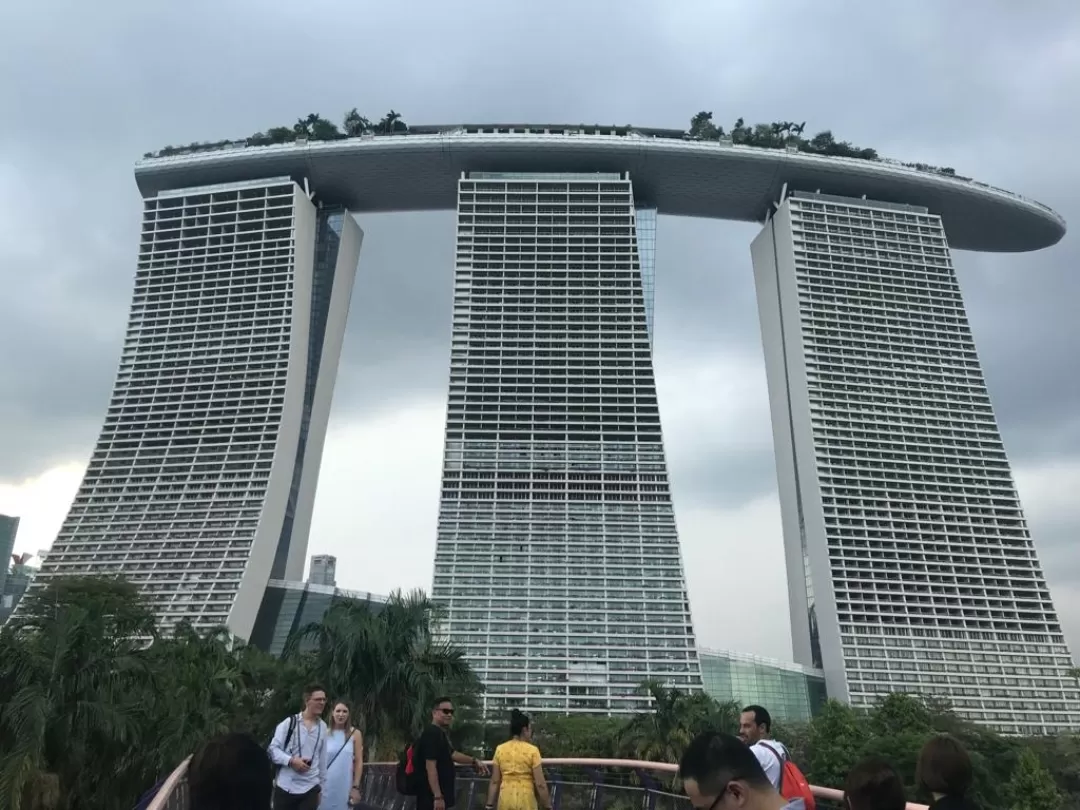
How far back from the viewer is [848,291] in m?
69.6

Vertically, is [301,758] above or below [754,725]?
below

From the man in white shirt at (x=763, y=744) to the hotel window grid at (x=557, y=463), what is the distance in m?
49.9

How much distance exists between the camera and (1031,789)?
115ft

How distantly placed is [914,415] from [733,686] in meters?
22.8

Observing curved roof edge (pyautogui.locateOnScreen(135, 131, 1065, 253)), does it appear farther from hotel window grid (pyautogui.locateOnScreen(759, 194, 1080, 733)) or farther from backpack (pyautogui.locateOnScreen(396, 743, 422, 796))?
backpack (pyautogui.locateOnScreen(396, 743, 422, 796))

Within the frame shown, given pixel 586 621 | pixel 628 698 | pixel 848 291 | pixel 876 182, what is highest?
pixel 876 182

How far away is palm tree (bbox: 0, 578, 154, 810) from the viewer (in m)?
12.2

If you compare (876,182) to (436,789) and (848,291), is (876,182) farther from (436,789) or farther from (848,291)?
(436,789)

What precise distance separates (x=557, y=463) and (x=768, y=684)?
64.6 ft

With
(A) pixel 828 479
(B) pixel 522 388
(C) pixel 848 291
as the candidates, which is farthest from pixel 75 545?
(C) pixel 848 291

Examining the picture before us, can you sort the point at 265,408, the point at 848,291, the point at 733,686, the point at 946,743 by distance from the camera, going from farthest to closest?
the point at 848,291
the point at 265,408
the point at 733,686
the point at 946,743

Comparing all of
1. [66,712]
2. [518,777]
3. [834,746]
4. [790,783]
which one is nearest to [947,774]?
[790,783]

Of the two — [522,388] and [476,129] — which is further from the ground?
[476,129]

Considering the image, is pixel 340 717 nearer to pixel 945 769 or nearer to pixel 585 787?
pixel 585 787
